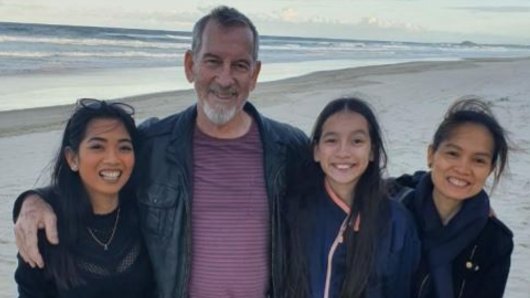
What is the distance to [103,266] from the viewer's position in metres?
2.75

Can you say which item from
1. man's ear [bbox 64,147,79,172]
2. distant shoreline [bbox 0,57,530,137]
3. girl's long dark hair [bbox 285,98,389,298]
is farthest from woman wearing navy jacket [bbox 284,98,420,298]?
distant shoreline [bbox 0,57,530,137]

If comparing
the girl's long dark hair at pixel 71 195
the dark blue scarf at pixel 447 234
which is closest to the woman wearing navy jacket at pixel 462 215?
the dark blue scarf at pixel 447 234

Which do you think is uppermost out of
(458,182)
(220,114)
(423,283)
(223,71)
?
(223,71)

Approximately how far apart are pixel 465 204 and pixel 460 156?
0.70 ft

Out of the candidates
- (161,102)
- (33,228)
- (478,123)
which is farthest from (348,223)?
(161,102)

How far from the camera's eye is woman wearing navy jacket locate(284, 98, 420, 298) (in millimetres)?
2783

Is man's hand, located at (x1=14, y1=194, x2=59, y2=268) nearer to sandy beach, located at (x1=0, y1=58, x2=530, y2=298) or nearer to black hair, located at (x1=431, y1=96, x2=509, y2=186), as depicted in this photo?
sandy beach, located at (x1=0, y1=58, x2=530, y2=298)

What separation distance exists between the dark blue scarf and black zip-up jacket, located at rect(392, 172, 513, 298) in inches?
1.3

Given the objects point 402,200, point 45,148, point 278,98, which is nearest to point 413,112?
point 278,98

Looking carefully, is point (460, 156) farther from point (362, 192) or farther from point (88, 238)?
point (88, 238)

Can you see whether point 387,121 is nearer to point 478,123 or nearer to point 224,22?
point 478,123

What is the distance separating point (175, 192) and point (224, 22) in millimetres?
821

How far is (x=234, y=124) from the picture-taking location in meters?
3.00

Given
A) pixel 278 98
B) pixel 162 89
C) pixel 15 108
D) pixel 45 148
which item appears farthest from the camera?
pixel 162 89
